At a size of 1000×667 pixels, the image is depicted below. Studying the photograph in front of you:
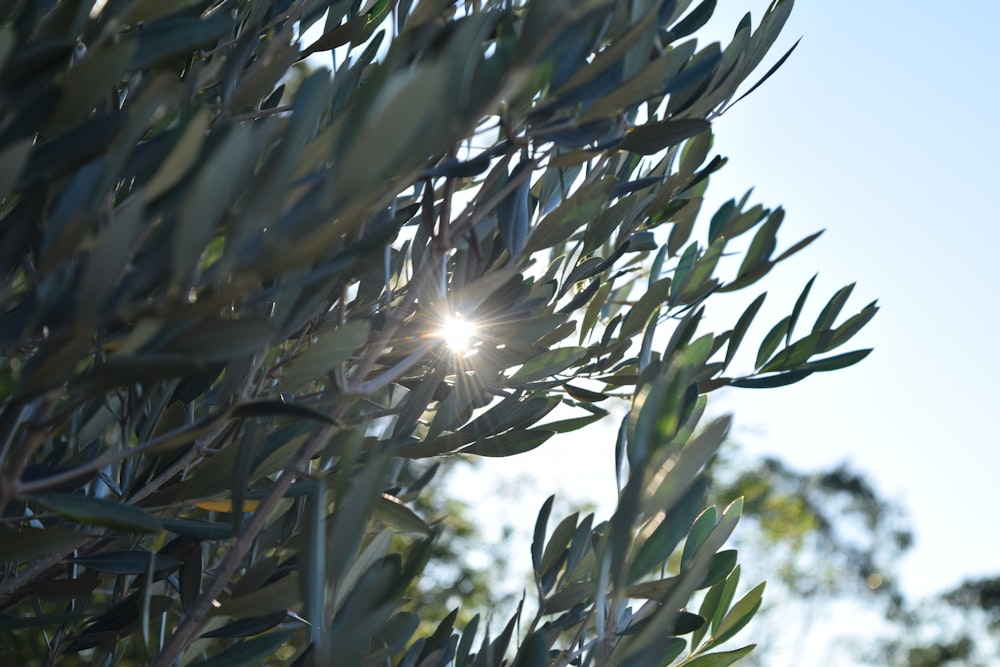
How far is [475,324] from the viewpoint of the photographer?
1134mm

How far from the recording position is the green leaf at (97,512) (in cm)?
76

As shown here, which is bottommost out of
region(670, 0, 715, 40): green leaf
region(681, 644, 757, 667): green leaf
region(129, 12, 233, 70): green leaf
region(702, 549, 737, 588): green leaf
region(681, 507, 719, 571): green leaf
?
region(681, 644, 757, 667): green leaf

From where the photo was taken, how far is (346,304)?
0.95 metres

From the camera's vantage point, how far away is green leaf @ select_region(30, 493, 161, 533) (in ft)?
2.48

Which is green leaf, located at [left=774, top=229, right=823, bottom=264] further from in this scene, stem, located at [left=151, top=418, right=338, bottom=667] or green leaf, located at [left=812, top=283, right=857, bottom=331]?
stem, located at [left=151, top=418, right=338, bottom=667]

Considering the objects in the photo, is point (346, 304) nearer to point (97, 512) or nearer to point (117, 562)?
point (97, 512)

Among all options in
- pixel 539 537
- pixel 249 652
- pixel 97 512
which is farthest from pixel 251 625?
pixel 539 537

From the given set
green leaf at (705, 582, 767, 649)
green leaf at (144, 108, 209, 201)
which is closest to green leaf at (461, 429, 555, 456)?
green leaf at (705, 582, 767, 649)

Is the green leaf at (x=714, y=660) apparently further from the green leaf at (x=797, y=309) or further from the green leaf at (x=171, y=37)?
the green leaf at (x=171, y=37)

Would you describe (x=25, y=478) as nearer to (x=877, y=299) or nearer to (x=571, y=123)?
(x=571, y=123)

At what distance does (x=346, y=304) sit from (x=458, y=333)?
19 centimetres

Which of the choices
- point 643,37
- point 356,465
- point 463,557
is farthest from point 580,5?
point 463,557

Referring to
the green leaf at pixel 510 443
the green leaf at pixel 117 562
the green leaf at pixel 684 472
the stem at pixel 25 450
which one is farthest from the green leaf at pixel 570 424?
the stem at pixel 25 450

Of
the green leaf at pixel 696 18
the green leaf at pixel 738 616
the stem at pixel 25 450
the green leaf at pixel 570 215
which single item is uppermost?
the green leaf at pixel 696 18
